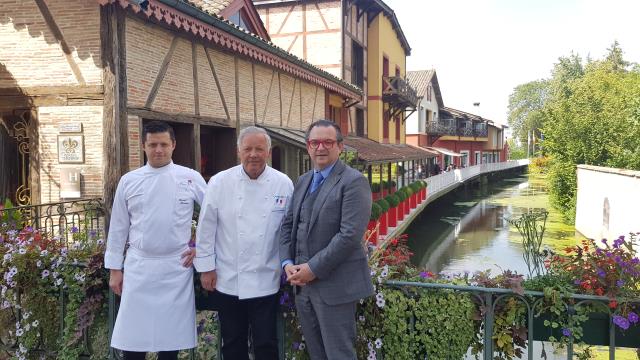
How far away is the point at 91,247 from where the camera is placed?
376 cm

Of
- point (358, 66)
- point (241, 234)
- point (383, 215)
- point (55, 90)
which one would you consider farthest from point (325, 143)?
point (358, 66)

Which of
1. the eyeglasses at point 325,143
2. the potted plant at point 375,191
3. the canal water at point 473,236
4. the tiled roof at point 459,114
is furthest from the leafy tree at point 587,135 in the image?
the tiled roof at point 459,114

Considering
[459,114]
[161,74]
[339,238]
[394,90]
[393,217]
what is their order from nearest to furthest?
[339,238] < [161,74] < [393,217] < [394,90] < [459,114]

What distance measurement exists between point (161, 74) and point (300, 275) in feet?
19.5

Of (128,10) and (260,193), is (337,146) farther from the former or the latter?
(128,10)

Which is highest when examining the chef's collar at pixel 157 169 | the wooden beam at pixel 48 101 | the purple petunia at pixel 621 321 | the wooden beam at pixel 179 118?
the wooden beam at pixel 48 101

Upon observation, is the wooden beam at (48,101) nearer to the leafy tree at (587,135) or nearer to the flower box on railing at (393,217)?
the flower box on railing at (393,217)

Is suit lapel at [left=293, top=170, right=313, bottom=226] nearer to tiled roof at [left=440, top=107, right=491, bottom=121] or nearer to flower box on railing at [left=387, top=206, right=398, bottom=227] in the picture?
flower box on railing at [left=387, top=206, right=398, bottom=227]

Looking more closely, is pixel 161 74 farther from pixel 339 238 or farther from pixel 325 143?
pixel 339 238

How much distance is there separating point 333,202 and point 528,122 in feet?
240

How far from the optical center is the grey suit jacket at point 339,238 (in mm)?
2615

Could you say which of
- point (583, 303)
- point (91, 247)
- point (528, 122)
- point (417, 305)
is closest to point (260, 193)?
point (417, 305)

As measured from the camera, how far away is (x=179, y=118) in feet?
26.8

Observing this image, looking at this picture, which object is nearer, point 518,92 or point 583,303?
point 583,303
